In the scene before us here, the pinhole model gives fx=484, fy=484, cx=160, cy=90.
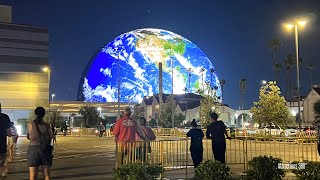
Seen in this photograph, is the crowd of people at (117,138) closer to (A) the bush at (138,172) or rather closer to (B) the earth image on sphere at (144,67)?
(A) the bush at (138,172)

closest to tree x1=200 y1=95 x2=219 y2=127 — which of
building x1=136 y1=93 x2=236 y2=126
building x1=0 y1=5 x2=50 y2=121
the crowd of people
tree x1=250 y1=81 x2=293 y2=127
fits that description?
tree x1=250 y1=81 x2=293 y2=127

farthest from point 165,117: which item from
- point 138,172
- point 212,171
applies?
point 138,172

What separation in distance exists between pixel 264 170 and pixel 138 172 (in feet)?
8.82

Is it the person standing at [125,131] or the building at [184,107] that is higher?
the building at [184,107]

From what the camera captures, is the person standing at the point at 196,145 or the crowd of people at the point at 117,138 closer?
the crowd of people at the point at 117,138

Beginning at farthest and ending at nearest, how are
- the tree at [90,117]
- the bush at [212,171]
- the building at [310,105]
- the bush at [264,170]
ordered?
1. the building at [310,105]
2. the tree at [90,117]
3. the bush at [264,170]
4. the bush at [212,171]

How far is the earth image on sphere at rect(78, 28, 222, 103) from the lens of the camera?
138m

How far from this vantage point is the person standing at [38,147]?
31.1ft

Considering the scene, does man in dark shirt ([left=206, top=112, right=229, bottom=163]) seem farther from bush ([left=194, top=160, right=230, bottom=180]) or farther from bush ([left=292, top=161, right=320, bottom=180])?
bush ([left=292, top=161, right=320, bottom=180])

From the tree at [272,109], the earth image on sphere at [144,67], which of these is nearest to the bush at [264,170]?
the tree at [272,109]

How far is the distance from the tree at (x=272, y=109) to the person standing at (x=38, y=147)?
154 ft

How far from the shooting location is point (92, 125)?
82.7 metres

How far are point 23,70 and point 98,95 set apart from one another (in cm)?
5050

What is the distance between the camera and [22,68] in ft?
316
